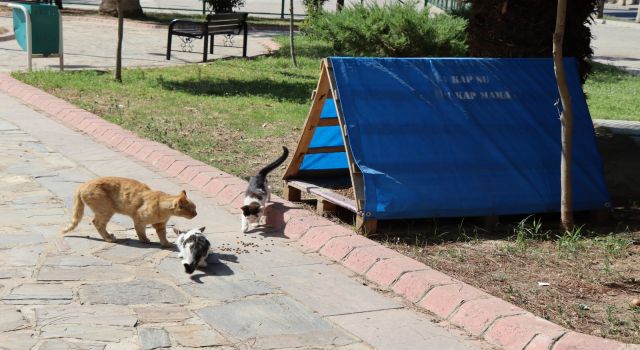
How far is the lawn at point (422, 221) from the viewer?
18.9 ft

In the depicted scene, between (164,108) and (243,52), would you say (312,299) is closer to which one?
(164,108)

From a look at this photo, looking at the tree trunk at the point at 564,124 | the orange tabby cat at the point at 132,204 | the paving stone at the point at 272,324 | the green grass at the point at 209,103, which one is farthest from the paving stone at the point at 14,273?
the tree trunk at the point at 564,124

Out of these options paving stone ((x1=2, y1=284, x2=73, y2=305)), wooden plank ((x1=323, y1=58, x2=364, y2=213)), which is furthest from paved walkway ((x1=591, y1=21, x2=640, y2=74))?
paving stone ((x1=2, y1=284, x2=73, y2=305))

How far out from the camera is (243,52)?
63.0 feet

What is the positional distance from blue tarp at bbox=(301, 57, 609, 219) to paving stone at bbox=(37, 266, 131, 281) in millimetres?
1939

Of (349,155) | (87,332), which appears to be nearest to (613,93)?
(349,155)

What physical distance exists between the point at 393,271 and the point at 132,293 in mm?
1671

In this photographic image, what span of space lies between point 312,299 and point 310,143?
262 cm

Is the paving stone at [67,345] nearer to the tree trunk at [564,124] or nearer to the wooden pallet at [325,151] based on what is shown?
the wooden pallet at [325,151]

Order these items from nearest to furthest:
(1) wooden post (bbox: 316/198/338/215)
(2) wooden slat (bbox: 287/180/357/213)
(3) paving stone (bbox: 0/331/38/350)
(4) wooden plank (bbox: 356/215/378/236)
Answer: (3) paving stone (bbox: 0/331/38/350) → (4) wooden plank (bbox: 356/215/378/236) → (2) wooden slat (bbox: 287/180/357/213) → (1) wooden post (bbox: 316/198/338/215)

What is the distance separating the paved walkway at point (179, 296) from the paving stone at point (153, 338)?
0.4 inches

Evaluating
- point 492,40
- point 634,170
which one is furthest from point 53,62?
point 634,170

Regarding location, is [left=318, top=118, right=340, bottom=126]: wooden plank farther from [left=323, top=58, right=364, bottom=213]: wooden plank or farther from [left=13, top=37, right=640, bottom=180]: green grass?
[left=13, top=37, right=640, bottom=180]: green grass

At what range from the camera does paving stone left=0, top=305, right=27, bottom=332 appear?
16.2ft
